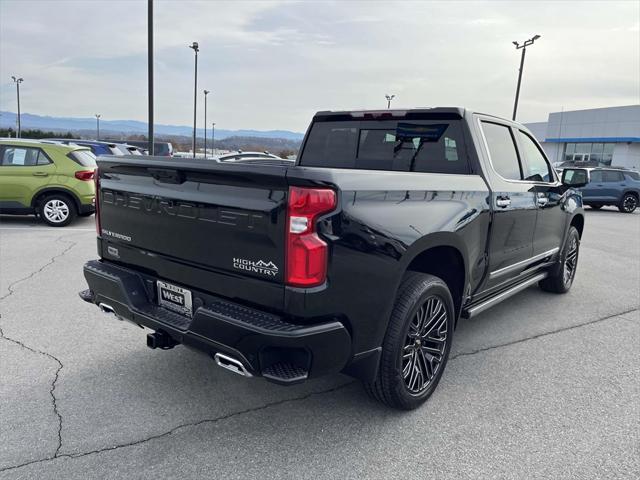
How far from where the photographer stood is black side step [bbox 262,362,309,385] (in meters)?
2.41

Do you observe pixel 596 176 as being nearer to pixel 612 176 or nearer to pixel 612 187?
pixel 612 176

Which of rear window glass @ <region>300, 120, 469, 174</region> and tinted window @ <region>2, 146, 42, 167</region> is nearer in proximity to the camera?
rear window glass @ <region>300, 120, 469, 174</region>

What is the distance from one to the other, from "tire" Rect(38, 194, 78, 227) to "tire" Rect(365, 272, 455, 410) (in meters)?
8.84

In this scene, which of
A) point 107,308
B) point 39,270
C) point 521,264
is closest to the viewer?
point 107,308

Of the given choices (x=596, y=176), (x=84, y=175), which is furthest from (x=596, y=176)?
(x=84, y=175)

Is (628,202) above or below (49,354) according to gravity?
above

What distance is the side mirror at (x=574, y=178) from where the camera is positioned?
5320 mm

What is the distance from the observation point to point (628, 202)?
18.7 metres

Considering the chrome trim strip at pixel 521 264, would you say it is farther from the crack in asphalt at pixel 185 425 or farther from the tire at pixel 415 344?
the crack in asphalt at pixel 185 425

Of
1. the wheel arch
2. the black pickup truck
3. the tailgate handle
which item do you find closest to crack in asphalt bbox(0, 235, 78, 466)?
the black pickup truck

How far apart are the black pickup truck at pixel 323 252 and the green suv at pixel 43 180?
23.4 ft

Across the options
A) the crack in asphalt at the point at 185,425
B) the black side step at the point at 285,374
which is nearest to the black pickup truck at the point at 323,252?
the black side step at the point at 285,374

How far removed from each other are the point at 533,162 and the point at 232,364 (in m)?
3.66

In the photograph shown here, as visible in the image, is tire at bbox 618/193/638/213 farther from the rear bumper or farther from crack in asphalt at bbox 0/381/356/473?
the rear bumper
